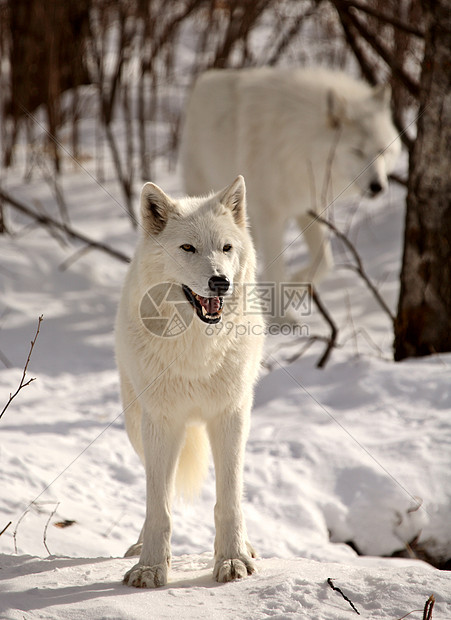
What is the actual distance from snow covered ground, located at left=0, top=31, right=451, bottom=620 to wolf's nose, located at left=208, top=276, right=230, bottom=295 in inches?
42.6

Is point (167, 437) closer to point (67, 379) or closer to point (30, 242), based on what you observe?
point (67, 379)

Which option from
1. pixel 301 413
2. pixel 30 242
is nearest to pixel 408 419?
pixel 301 413

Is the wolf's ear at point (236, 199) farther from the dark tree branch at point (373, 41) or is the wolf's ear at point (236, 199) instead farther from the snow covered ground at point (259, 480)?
the dark tree branch at point (373, 41)

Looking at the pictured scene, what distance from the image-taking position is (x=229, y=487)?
2.75 m

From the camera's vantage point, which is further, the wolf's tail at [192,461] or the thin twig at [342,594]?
the wolf's tail at [192,461]

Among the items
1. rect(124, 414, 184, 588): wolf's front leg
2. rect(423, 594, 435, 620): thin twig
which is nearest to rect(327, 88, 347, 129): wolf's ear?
rect(124, 414, 184, 588): wolf's front leg

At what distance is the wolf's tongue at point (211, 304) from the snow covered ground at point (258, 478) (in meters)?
1.03

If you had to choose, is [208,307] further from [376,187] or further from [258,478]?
[376,187]

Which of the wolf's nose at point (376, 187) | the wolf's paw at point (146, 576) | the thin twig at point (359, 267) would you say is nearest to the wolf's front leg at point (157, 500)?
the wolf's paw at point (146, 576)

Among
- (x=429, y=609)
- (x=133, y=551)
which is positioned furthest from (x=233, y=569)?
(x=429, y=609)

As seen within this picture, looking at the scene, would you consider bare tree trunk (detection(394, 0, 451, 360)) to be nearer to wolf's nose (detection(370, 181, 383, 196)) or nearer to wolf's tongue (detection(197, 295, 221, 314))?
wolf's nose (detection(370, 181, 383, 196))

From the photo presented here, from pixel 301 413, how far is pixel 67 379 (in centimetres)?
172

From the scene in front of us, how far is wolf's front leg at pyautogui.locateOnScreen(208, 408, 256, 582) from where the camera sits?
2.68 m

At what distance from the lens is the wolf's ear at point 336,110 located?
5.76 meters
